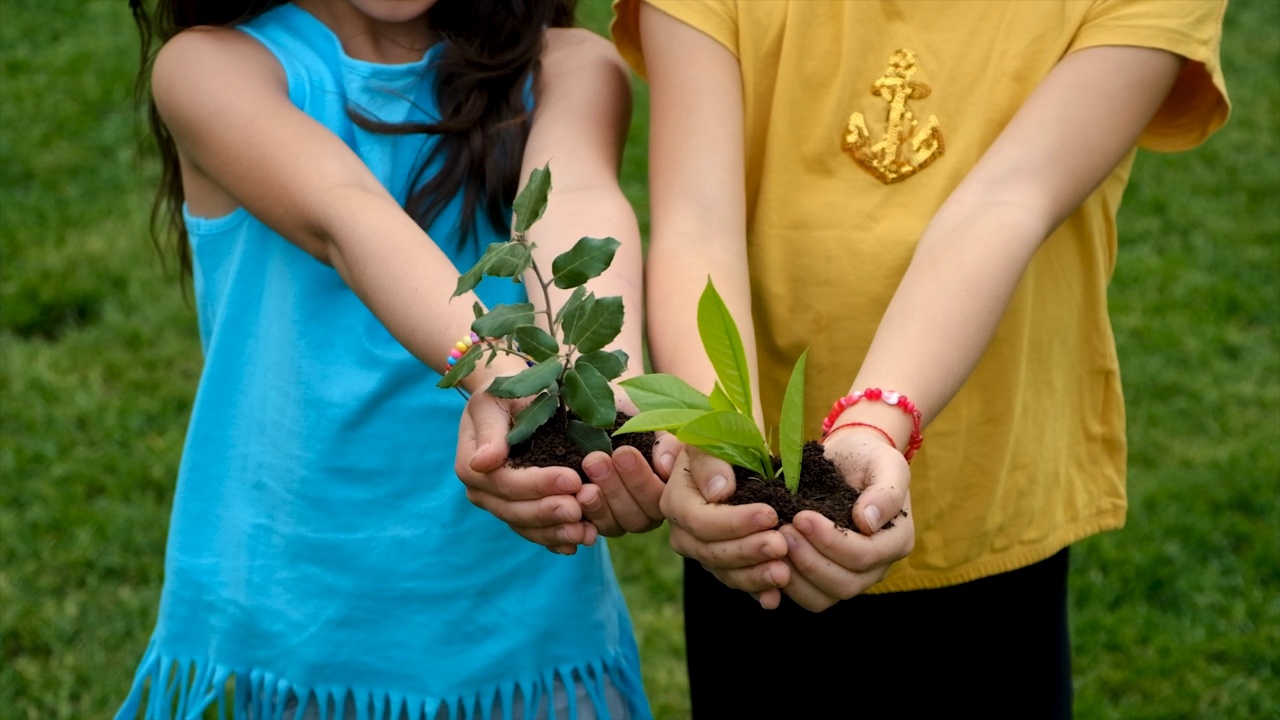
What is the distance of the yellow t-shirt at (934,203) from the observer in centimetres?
187

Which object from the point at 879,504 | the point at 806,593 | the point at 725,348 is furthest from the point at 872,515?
the point at 725,348

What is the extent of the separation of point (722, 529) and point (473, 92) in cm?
88

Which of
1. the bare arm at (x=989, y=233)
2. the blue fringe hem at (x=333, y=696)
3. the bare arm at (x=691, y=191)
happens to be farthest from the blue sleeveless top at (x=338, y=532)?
the bare arm at (x=989, y=233)

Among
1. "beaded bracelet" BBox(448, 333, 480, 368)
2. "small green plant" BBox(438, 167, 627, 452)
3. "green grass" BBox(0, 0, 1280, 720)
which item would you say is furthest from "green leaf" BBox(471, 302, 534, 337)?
"green grass" BBox(0, 0, 1280, 720)

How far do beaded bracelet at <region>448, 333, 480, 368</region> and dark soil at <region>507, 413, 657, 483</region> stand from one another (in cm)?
13

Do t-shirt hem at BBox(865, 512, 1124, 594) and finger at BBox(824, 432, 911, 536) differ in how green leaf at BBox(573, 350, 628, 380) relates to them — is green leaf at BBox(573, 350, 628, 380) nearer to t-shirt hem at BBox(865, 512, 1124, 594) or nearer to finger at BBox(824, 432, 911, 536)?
finger at BBox(824, 432, 911, 536)

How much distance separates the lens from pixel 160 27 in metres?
2.23

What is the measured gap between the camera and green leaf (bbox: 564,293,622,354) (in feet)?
5.03

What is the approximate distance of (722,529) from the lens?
1.49m

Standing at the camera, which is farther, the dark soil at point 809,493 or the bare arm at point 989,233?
the bare arm at point 989,233

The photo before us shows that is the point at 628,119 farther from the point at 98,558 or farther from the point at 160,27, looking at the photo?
the point at 98,558

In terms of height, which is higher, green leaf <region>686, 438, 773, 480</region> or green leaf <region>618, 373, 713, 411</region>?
green leaf <region>618, 373, 713, 411</region>

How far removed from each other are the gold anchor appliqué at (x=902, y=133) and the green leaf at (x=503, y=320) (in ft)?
1.89

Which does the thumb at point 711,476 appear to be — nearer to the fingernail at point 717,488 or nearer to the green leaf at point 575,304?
the fingernail at point 717,488
